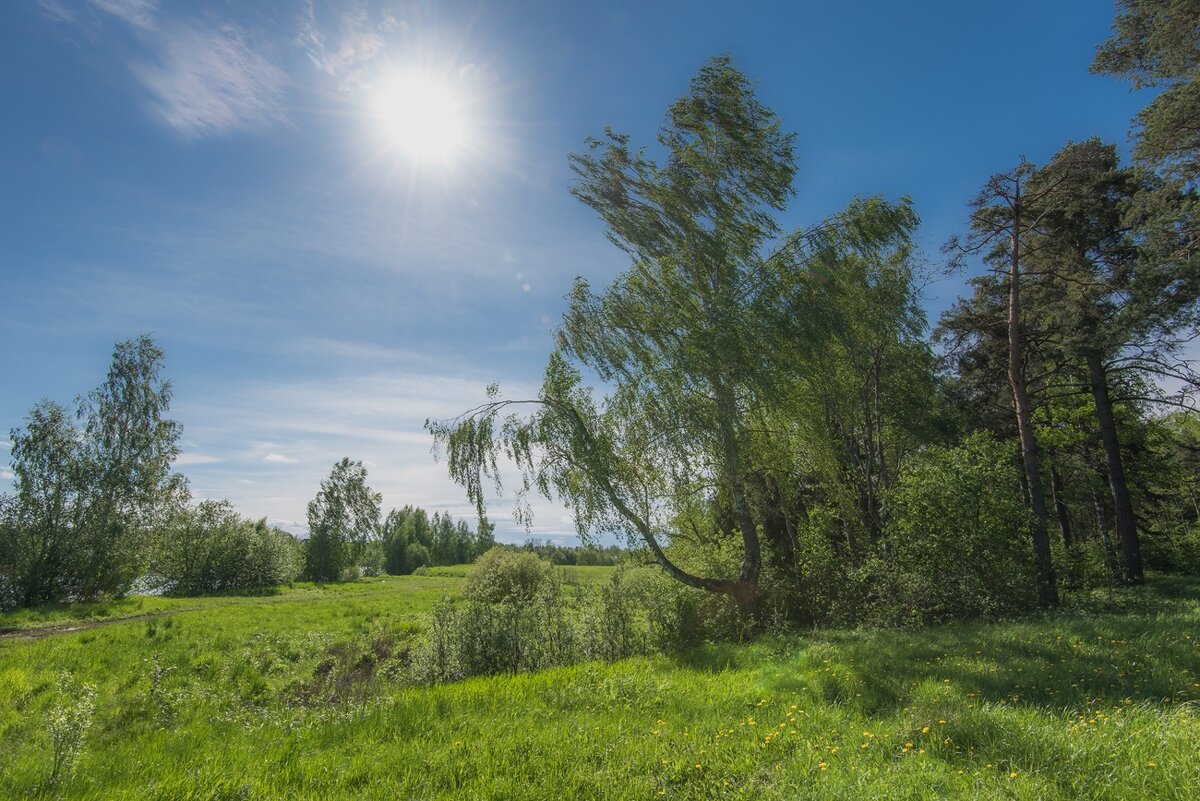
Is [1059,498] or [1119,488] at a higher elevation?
[1119,488]

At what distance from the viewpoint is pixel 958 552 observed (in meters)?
12.0

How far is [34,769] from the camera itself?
18.3 feet

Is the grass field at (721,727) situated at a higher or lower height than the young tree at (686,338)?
lower

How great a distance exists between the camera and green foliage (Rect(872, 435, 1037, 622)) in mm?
11906

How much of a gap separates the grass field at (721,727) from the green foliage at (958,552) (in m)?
1.36

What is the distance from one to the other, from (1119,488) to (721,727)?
1909 cm

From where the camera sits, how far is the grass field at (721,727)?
4.16m

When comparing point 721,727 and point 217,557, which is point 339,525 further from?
point 721,727

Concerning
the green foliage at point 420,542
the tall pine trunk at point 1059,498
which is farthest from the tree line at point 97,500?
the green foliage at point 420,542

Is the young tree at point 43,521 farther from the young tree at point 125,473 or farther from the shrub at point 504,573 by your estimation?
the shrub at point 504,573

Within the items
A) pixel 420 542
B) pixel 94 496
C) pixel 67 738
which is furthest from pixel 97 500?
pixel 420 542

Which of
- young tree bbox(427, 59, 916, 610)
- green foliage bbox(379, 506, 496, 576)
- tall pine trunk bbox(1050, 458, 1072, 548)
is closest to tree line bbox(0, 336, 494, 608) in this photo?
young tree bbox(427, 59, 916, 610)

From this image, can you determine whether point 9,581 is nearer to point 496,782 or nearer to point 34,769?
point 34,769

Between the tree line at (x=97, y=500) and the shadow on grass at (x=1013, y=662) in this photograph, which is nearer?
the shadow on grass at (x=1013, y=662)
